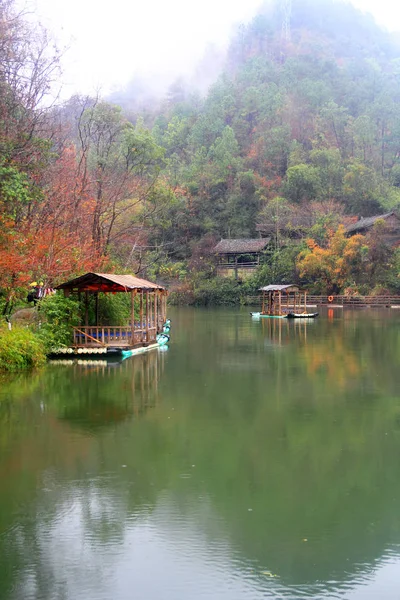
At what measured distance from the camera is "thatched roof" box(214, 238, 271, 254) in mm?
55094

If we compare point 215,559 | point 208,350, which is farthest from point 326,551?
point 208,350

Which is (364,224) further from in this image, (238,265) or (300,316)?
(300,316)

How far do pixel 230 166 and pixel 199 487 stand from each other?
63667 millimetres

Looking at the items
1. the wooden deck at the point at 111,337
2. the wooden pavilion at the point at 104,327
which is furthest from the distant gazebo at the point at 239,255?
the wooden pavilion at the point at 104,327

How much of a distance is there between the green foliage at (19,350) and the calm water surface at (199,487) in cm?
87

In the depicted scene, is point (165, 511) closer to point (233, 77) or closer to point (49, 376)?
point (49, 376)

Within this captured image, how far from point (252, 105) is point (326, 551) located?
79.0 meters

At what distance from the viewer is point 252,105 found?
79562 mm

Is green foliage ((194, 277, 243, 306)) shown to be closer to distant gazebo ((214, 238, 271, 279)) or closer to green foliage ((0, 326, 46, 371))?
distant gazebo ((214, 238, 271, 279))

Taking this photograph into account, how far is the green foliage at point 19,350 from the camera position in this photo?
48.7 ft

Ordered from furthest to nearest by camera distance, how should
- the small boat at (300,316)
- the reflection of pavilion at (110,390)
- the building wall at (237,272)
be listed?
the building wall at (237,272), the small boat at (300,316), the reflection of pavilion at (110,390)

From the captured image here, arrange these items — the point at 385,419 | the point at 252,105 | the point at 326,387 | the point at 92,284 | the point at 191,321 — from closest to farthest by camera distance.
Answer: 1. the point at 385,419
2. the point at 326,387
3. the point at 92,284
4. the point at 191,321
5. the point at 252,105

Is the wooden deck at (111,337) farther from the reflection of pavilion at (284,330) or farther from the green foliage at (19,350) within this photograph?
the reflection of pavilion at (284,330)

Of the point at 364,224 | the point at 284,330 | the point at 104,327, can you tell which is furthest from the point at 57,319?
the point at 364,224
